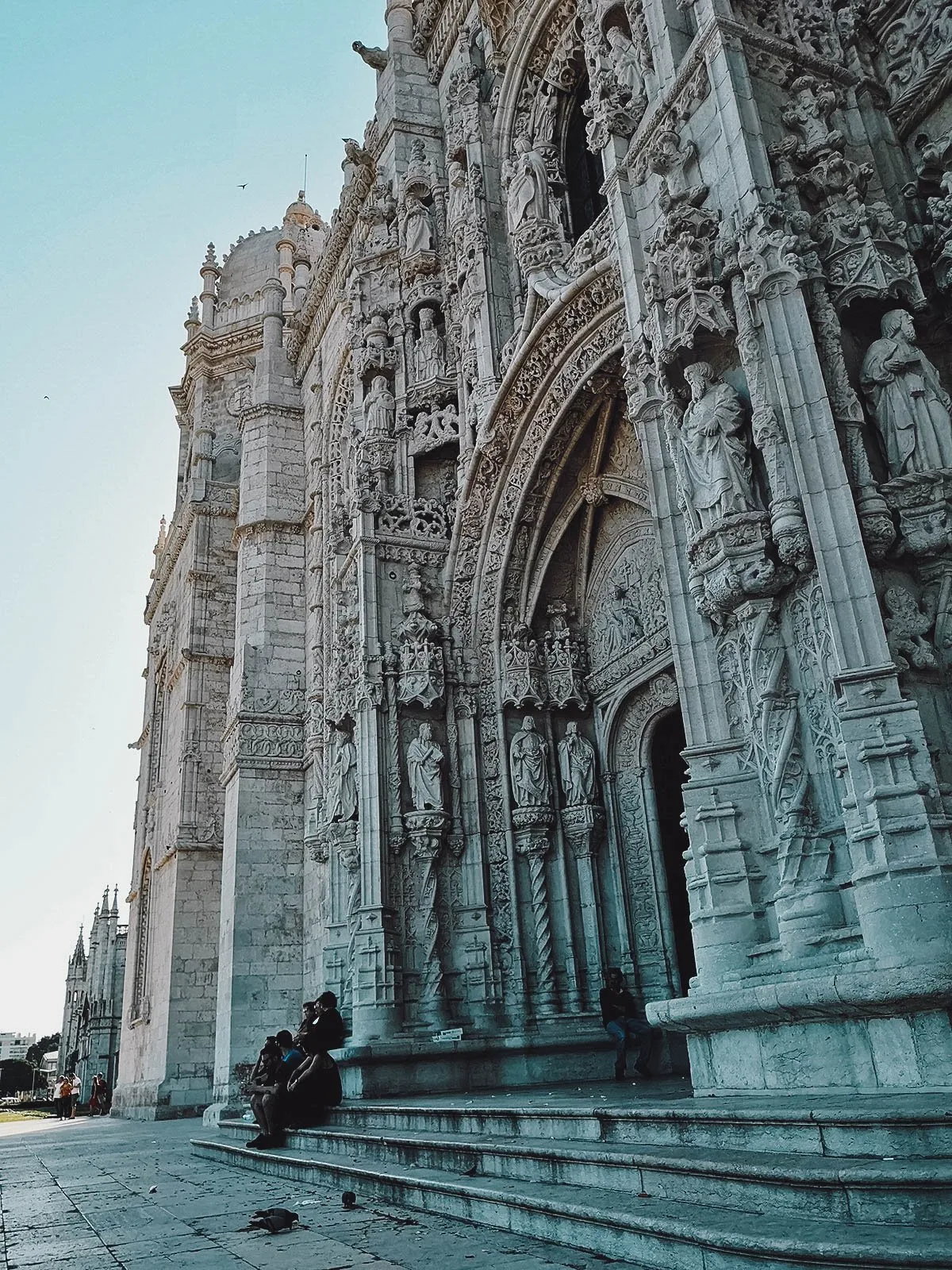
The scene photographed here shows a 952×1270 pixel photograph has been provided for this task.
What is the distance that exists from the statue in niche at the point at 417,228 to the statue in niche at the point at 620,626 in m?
6.46

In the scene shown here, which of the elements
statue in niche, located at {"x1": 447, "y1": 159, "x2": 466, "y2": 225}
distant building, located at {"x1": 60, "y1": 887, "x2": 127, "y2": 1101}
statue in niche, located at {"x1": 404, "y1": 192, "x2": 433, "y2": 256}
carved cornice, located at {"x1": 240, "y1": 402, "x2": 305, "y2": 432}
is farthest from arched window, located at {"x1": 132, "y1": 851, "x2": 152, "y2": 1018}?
statue in niche, located at {"x1": 447, "y1": 159, "x2": 466, "y2": 225}

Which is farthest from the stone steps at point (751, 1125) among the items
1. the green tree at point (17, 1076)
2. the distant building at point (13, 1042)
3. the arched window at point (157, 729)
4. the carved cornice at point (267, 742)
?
the distant building at point (13, 1042)

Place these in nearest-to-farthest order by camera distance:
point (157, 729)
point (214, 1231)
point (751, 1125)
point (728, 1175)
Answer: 1. point (728, 1175)
2. point (751, 1125)
3. point (214, 1231)
4. point (157, 729)

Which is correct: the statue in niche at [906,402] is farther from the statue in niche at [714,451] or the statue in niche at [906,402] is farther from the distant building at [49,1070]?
the distant building at [49,1070]

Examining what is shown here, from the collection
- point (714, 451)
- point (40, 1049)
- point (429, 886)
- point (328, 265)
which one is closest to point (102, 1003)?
point (328, 265)

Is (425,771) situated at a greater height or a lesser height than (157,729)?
lesser

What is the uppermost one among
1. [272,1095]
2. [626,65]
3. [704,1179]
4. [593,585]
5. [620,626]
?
[626,65]

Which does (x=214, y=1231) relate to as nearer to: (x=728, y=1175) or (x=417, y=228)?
(x=728, y=1175)

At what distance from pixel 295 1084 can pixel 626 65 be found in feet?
33.0

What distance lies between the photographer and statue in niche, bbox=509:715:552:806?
1199 cm

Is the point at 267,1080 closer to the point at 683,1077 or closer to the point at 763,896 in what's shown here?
the point at 683,1077

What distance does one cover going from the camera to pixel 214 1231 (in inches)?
213

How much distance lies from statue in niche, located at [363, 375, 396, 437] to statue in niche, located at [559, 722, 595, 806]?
4.99 m

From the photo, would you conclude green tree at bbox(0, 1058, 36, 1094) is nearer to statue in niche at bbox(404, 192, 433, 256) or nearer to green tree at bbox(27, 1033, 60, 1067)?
green tree at bbox(27, 1033, 60, 1067)
